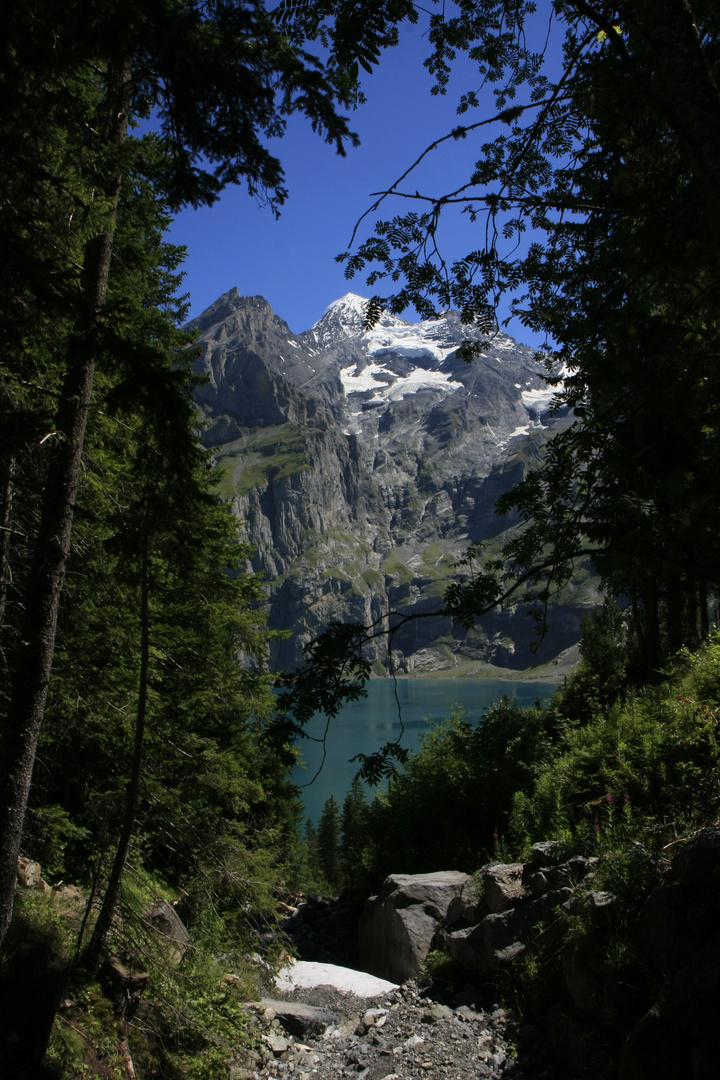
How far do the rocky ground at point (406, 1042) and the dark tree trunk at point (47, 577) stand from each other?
13.5 ft

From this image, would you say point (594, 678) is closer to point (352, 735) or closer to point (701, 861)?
point (701, 861)

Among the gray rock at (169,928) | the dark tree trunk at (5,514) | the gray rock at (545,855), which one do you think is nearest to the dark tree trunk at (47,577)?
the dark tree trunk at (5,514)

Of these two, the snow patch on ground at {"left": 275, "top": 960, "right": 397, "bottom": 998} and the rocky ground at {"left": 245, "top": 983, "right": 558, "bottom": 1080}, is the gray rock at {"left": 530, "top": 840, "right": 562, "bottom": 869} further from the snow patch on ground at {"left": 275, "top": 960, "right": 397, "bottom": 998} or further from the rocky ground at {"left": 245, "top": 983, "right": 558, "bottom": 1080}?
the snow patch on ground at {"left": 275, "top": 960, "right": 397, "bottom": 998}

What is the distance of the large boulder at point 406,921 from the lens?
10.4 m

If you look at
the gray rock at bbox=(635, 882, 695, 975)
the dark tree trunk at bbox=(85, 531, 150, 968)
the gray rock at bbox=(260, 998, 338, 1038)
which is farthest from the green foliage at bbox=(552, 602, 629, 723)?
the dark tree trunk at bbox=(85, 531, 150, 968)

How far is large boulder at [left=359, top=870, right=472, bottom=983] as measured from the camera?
1045 cm

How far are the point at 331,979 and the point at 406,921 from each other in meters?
1.79

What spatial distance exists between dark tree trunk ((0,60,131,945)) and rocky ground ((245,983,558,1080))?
4125mm

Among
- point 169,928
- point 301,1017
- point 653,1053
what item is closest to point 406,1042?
point 301,1017

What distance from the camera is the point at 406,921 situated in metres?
10.7

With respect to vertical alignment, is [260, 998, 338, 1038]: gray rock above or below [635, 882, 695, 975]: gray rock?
below

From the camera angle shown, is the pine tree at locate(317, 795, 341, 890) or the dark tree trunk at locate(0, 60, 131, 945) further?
the pine tree at locate(317, 795, 341, 890)

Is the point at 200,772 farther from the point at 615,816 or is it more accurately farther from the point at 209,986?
the point at 615,816

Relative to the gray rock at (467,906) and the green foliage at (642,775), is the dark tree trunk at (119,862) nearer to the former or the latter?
the green foliage at (642,775)
